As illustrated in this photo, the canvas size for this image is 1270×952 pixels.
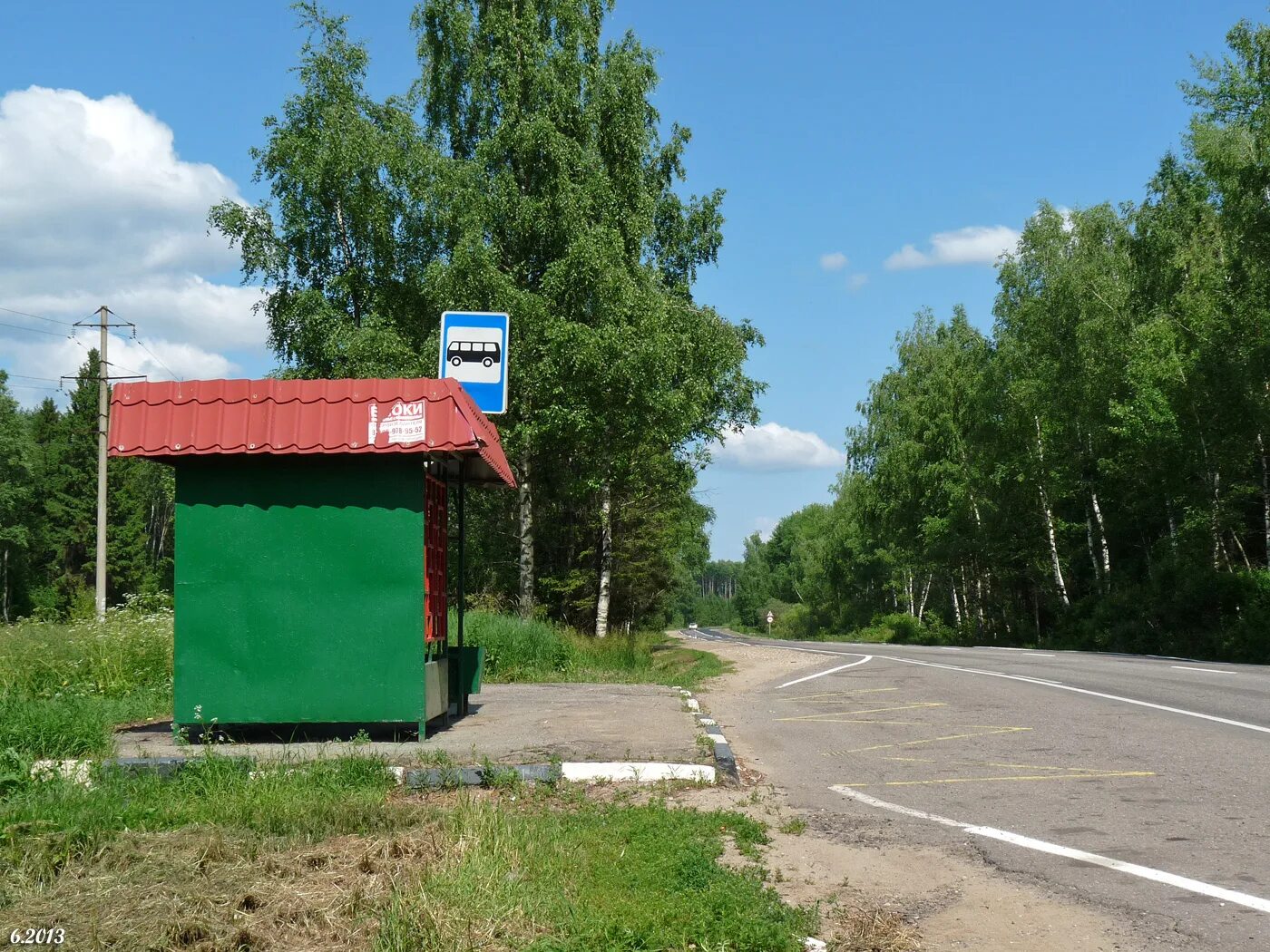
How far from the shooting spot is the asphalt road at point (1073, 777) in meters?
5.45

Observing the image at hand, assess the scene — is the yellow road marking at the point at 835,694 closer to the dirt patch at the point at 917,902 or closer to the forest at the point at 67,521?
the dirt patch at the point at 917,902

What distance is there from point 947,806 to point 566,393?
55.5 ft

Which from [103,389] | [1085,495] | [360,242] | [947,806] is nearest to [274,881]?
[947,806]

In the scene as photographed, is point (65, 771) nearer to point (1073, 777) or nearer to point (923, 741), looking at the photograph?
point (1073, 777)

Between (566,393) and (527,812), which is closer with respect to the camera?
(527,812)

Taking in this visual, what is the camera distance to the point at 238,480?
927 cm

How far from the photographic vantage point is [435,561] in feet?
33.8

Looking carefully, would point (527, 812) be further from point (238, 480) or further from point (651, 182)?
point (651, 182)

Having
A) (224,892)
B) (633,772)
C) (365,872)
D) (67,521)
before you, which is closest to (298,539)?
(633,772)

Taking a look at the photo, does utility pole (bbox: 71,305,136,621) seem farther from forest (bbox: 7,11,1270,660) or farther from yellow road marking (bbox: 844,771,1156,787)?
yellow road marking (bbox: 844,771,1156,787)

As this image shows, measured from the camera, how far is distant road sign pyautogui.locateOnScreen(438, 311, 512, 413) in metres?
11.6

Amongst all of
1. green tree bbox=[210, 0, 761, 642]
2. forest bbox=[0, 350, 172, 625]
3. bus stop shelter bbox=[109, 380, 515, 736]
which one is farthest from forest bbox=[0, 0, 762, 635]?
forest bbox=[0, 350, 172, 625]

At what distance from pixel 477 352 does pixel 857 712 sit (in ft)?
21.7
